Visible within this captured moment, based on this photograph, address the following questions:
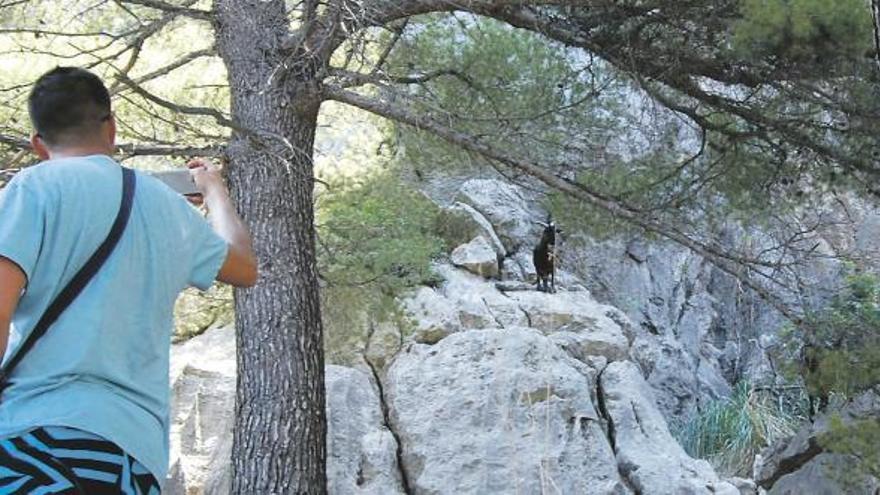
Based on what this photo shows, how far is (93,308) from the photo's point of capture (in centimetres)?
186

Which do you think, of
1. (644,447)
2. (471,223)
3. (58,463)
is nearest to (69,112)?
(58,463)

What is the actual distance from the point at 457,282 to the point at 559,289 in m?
1.42

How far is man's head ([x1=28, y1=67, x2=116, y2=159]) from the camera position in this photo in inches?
77.0

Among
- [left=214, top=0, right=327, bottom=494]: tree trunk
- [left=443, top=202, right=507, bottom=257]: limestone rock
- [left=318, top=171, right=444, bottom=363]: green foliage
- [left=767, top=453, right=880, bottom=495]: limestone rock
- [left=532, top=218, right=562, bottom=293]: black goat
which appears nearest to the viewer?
[left=214, top=0, right=327, bottom=494]: tree trunk

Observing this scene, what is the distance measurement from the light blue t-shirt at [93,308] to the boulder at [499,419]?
577 centimetres

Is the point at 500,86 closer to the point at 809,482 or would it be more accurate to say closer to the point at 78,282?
the point at 809,482

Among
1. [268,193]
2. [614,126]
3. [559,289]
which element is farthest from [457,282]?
[268,193]

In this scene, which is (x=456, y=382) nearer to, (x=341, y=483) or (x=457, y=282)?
(x=341, y=483)

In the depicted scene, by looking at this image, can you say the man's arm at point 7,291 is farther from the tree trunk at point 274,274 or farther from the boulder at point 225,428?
the boulder at point 225,428

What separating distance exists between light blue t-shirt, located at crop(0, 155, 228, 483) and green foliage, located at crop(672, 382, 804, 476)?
33.1 feet

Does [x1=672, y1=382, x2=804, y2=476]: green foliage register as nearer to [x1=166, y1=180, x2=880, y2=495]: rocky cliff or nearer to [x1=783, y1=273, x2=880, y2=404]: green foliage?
[x1=166, y1=180, x2=880, y2=495]: rocky cliff

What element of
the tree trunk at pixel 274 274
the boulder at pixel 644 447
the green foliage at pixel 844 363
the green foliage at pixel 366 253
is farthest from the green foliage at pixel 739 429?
the tree trunk at pixel 274 274

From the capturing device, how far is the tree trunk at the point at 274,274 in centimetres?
517

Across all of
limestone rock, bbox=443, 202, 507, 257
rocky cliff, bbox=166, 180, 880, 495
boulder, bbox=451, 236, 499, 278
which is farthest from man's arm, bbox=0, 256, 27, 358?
limestone rock, bbox=443, 202, 507, 257
